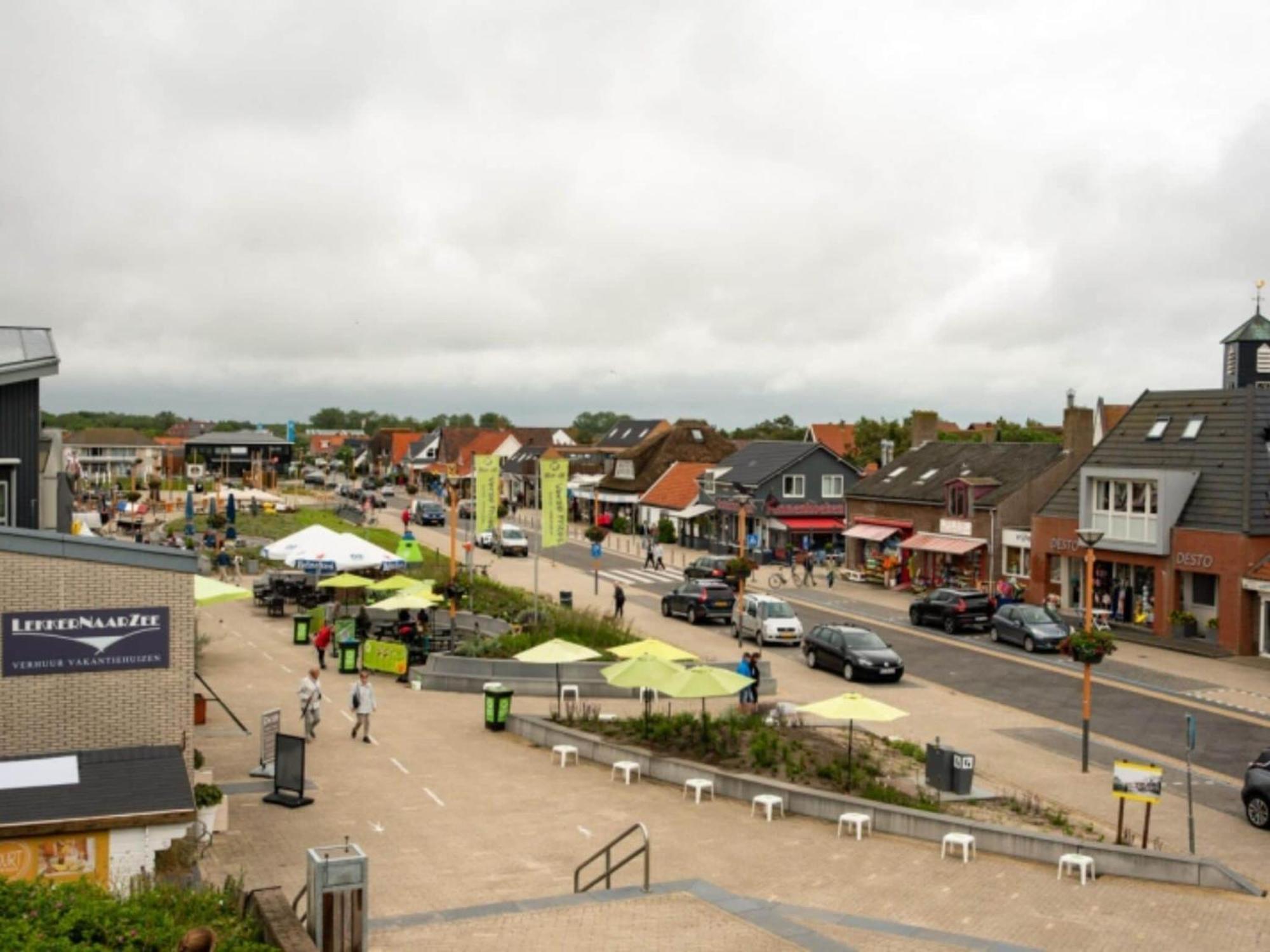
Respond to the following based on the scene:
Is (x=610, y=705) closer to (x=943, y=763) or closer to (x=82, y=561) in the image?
(x=943, y=763)

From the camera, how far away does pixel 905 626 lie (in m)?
41.2

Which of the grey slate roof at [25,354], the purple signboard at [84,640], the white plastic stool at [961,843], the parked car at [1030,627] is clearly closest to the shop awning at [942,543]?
the parked car at [1030,627]

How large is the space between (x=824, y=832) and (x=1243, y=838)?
616 cm

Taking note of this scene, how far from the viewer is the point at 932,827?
17156mm

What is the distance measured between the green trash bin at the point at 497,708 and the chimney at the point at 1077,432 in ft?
98.7

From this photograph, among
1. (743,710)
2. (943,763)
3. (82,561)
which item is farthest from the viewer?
(743,710)

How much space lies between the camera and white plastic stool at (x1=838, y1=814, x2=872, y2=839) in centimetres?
1736

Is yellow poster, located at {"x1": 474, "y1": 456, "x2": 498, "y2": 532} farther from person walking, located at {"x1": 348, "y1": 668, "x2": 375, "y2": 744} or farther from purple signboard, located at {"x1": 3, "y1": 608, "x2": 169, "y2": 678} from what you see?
purple signboard, located at {"x1": 3, "y1": 608, "x2": 169, "y2": 678}

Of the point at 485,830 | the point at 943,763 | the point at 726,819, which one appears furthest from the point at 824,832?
the point at 485,830

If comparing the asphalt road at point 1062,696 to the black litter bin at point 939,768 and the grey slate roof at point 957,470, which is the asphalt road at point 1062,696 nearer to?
the black litter bin at point 939,768

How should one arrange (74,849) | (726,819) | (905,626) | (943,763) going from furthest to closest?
(905,626)
(943,763)
(726,819)
(74,849)

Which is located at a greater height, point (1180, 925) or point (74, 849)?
point (74, 849)

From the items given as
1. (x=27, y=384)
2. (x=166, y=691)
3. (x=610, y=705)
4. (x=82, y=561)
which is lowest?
(x=610, y=705)

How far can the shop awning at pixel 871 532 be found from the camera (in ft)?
→ 176
